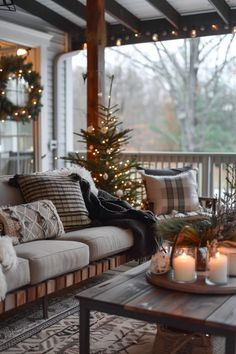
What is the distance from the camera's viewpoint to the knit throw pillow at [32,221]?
338 centimetres

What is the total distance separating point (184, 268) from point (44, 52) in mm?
5119

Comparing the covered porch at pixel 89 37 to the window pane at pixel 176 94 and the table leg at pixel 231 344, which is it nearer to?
the table leg at pixel 231 344

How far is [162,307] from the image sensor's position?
224 cm

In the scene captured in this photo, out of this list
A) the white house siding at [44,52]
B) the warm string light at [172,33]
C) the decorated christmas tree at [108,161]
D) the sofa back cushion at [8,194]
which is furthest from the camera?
the white house siding at [44,52]

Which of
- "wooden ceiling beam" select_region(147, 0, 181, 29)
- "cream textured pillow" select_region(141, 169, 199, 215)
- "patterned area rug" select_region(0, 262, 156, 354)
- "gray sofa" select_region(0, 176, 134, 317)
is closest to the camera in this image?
"patterned area rug" select_region(0, 262, 156, 354)

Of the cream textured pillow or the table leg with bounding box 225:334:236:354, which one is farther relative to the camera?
the cream textured pillow

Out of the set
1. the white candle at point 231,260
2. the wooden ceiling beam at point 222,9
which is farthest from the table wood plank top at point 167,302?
the wooden ceiling beam at point 222,9

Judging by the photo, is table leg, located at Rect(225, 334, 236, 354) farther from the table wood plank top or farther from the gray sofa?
the gray sofa

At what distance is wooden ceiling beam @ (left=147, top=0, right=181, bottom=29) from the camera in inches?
235

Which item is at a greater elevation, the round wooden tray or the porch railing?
the porch railing

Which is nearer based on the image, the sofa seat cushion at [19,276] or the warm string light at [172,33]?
the sofa seat cushion at [19,276]

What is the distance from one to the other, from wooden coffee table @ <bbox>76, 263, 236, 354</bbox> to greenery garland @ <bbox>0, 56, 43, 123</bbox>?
420cm

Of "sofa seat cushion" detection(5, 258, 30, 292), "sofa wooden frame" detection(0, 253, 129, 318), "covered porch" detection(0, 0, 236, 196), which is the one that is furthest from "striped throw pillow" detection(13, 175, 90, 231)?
"covered porch" detection(0, 0, 236, 196)

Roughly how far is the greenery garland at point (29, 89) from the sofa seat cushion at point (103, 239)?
9.58 feet
